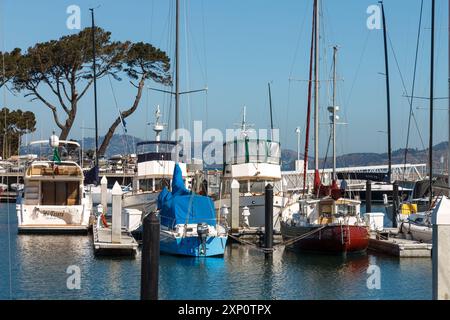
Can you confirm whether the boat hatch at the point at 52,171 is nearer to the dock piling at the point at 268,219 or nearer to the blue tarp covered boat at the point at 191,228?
the blue tarp covered boat at the point at 191,228

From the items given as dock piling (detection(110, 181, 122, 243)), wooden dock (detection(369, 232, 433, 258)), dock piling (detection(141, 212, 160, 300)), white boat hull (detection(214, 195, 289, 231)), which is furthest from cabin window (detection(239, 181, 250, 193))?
dock piling (detection(141, 212, 160, 300))

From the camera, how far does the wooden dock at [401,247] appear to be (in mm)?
29797

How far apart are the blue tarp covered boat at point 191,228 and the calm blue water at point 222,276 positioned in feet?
1.52

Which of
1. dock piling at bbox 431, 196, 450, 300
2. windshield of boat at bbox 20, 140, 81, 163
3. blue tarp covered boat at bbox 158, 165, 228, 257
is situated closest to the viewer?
dock piling at bbox 431, 196, 450, 300

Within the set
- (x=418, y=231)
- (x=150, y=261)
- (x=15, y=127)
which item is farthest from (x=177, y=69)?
(x=15, y=127)

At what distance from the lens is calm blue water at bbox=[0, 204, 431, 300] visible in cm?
2303

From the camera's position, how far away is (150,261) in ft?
49.6

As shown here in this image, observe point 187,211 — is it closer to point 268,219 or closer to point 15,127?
point 268,219

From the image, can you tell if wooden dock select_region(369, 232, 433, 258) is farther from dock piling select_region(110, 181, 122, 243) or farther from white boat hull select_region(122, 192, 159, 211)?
white boat hull select_region(122, 192, 159, 211)

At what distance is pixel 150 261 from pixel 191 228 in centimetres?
1373

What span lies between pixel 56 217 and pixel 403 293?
57.8 feet

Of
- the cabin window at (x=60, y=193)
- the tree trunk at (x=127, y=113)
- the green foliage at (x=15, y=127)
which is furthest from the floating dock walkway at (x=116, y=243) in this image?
the green foliage at (x=15, y=127)

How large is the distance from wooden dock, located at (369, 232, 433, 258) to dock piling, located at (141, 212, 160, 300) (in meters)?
16.6

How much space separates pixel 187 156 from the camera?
144ft
